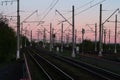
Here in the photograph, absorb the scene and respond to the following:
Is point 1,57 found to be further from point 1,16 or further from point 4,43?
point 1,16

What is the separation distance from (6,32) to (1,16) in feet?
24.2

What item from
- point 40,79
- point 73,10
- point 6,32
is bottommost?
point 40,79

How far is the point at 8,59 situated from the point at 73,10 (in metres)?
16.5

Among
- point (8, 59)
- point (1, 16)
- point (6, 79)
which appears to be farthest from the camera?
point (1, 16)

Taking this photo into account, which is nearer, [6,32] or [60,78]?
[60,78]

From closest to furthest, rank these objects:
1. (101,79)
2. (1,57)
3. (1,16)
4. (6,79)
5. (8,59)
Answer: (6,79)
(101,79)
(1,57)
(8,59)
(1,16)

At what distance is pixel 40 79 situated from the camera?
2823 centimetres

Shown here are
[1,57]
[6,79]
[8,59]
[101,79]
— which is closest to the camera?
[6,79]

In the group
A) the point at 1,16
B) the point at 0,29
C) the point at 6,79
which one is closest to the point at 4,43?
the point at 0,29

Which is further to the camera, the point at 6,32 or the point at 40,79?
the point at 6,32

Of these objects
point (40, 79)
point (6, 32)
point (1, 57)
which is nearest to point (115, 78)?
point (40, 79)

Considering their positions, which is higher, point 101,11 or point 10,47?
point 101,11

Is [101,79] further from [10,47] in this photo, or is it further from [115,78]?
[10,47]

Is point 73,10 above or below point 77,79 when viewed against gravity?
above
